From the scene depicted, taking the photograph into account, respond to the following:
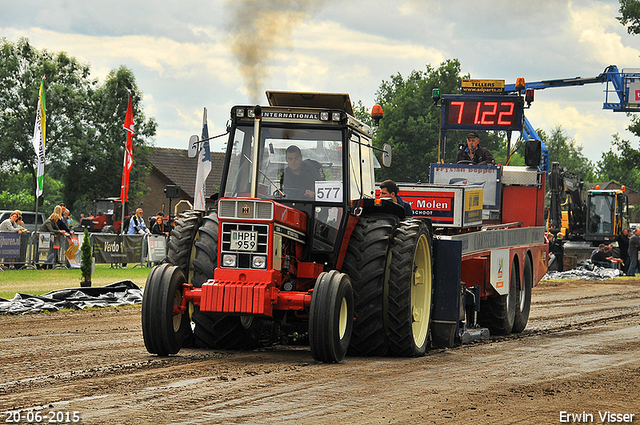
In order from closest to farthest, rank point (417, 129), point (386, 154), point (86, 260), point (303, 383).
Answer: point (303, 383) < point (386, 154) < point (86, 260) < point (417, 129)

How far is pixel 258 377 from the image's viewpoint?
7.16 m

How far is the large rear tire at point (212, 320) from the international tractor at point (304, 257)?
0.04ft

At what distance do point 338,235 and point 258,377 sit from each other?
2003 millimetres

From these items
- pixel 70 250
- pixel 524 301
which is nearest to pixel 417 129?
pixel 70 250

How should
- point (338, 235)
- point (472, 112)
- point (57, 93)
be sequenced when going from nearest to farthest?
point (338, 235), point (472, 112), point (57, 93)

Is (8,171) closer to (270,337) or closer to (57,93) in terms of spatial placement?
(57,93)

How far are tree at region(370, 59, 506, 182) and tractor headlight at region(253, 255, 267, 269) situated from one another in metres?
48.7

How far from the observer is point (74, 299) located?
14242 mm

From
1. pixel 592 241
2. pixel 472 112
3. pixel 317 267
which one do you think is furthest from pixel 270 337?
pixel 592 241

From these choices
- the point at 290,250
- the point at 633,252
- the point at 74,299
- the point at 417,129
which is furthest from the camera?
the point at 417,129

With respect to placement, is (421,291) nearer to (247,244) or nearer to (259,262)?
(259,262)

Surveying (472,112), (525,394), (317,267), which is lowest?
(525,394)

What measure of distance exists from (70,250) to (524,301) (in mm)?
13146

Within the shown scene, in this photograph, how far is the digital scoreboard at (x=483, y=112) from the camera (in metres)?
15.2
